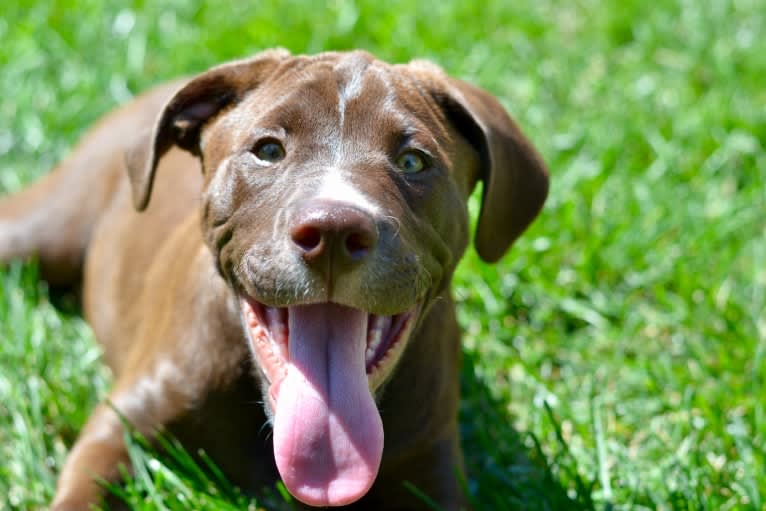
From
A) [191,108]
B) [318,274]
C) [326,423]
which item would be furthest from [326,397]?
[191,108]

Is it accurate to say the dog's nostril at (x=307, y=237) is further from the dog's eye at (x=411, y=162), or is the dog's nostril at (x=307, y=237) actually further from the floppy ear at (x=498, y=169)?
the floppy ear at (x=498, y=169)

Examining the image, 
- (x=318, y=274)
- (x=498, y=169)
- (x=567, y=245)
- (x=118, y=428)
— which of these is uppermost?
(x=318, y=274)

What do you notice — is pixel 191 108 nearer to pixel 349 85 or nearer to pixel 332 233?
pixel 349 85

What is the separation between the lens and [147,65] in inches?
277

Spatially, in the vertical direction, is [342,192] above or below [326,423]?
above

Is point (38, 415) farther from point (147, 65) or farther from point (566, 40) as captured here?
point (566, 40)

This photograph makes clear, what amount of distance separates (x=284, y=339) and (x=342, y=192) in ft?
1.76

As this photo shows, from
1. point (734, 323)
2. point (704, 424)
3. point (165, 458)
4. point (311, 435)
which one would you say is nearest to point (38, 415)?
point (165, 458)

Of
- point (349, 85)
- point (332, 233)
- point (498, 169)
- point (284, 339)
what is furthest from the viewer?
point (498, 169)

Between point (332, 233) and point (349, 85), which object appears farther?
point (349, 85)

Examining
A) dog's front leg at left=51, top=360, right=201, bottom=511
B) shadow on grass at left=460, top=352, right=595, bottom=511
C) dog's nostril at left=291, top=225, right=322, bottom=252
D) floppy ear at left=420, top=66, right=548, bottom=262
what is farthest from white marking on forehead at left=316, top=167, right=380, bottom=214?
shadow on grass at left=460, top=352, right=595, bottom=511

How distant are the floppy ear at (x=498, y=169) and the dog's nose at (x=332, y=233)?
761mm

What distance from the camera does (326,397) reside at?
356 centimetres

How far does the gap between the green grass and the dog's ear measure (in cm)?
96
